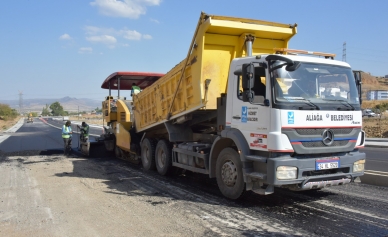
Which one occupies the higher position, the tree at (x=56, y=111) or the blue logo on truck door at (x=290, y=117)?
the tree at (x=56, y=111)

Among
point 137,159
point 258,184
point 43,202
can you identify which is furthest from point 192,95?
point 137,159

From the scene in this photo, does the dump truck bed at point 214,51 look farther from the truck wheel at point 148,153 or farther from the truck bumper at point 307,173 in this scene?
the truck wheel at point 148,153

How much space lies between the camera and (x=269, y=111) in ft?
17.2

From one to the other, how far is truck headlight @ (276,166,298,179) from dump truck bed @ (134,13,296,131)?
2016mm

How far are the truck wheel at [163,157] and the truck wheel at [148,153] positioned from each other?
0.23 meters

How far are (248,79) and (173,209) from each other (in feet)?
7.88

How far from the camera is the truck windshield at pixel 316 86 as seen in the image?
5298 mm

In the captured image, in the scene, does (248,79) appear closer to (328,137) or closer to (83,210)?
(328,137)

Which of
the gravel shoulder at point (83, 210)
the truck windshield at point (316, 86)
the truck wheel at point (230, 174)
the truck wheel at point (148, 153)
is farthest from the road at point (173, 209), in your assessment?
the truck windshield at point (316, 86)

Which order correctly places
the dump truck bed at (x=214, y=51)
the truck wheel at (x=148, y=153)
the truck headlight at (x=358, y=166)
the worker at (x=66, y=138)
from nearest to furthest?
the truck headlight at (x=358, y=166) < the dump truck bed at (x=214, y=51) < the truck wheel at (x=148, y=153) < the worker at (x=66, y=138)

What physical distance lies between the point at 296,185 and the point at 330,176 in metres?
0.58

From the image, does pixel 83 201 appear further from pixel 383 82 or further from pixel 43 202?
pixel 383 82

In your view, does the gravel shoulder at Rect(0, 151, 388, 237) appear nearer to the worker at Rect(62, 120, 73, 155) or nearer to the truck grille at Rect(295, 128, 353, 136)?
the truck grille at Rect(295, 128, 353, 136)

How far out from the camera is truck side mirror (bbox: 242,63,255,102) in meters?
5.36
